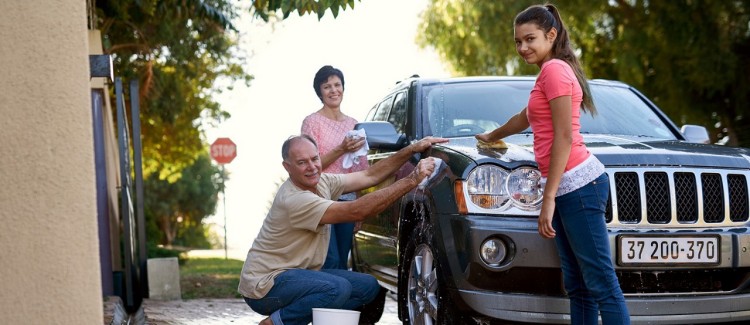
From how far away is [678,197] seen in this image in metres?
5.68

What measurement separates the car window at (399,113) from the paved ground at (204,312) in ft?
6.72

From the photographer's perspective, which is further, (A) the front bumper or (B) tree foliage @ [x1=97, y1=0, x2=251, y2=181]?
(B) tree foliage @ [x1=97, y1=0, x2=251, y2=181]

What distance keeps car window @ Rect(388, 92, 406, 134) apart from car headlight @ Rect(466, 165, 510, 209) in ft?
5.07

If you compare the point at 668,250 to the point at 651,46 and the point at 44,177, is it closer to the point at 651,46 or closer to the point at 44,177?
the point at 44,177

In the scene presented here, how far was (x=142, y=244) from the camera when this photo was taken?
11500 mm

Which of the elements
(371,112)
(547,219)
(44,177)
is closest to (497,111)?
(547,219)

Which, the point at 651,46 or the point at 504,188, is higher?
the point at 651,46

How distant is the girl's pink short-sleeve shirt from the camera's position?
5051 millimetres

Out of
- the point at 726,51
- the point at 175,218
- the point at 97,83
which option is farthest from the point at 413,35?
the point at 175,218

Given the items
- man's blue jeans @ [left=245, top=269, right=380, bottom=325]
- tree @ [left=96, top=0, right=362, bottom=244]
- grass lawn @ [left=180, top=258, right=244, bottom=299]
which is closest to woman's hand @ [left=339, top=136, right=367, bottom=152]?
man's blue jeans @ [left=245, top=269, right=380, bottom=325]

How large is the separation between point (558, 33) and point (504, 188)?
822 mm

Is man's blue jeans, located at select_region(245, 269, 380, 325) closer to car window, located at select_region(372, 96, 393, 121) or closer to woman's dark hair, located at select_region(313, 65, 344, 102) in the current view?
woman's dark hair, located at select_region(313, 65, 344, 102)

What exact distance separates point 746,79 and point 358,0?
14380 mm

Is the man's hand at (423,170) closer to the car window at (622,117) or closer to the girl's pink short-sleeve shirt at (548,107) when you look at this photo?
the girl's pink short-sleeve shirt at (548,107)
